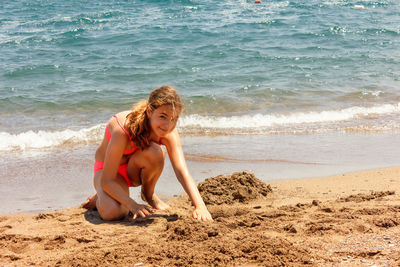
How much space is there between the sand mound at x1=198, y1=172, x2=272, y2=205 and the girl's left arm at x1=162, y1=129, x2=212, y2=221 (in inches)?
22.0

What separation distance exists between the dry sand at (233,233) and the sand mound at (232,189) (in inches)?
0.4

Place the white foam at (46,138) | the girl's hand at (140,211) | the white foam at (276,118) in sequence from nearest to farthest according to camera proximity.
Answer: the girl's hand at (140,211) < the white foam at (46,138) < the white foam at (276,118)

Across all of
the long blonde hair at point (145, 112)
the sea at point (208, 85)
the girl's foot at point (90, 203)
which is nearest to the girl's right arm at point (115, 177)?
the long blonde hair at point (145, 112)

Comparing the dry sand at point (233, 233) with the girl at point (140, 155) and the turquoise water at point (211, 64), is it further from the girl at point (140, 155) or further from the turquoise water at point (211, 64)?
the turquoise water at point (211, 64)

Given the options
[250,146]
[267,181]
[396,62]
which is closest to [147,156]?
[267,181]

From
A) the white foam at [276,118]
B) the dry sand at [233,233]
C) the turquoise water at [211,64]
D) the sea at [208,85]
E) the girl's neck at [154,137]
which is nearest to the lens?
the dry sand at [233,233]

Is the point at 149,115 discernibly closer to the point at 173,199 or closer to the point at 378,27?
the point at 173,199

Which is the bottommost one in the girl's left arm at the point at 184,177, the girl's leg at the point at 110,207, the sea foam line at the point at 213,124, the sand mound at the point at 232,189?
the sea foam line at the point at 213,124

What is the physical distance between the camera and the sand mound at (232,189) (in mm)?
3938

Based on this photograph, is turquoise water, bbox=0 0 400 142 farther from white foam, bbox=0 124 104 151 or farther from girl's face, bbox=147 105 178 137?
girl's face, bbox=147 105 178 137

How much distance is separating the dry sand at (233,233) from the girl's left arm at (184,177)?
0.41 feet

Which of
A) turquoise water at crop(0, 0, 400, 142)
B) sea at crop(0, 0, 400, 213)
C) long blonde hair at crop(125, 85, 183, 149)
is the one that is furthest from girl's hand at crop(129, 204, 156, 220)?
turquoise water at crop(0, 0, 400, 142)

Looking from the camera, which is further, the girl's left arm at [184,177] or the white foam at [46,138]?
the white foam at [46,138]

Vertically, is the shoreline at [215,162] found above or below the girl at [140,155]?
below
